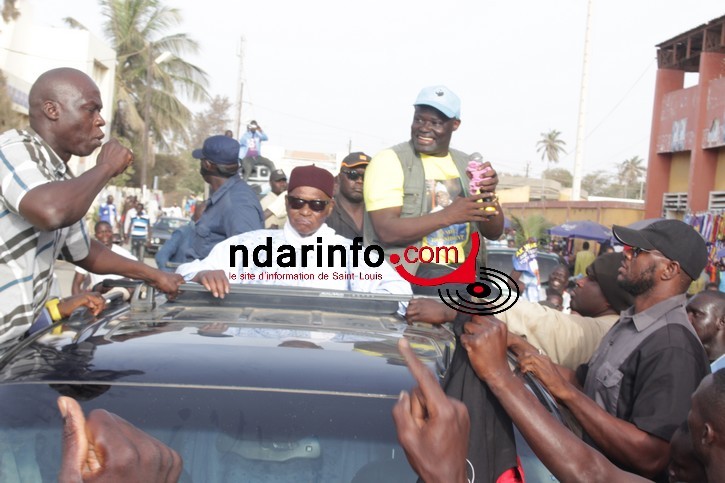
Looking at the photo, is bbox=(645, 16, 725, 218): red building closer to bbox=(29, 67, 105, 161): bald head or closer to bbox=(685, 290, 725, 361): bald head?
bbox=(685, 290, 725, 361): bald head

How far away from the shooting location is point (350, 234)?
582cm

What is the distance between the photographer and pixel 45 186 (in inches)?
104

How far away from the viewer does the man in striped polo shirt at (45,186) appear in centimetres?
266

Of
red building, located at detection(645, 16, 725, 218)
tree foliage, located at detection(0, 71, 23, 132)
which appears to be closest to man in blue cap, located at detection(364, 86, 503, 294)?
red building, located at detection(645, 16, 725, 218)

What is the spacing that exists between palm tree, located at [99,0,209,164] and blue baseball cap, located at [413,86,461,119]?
31.2m

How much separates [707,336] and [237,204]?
2846mm

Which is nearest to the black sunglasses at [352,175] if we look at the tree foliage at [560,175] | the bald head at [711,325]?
the bald head at [711,325]

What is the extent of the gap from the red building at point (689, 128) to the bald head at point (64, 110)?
1712cm

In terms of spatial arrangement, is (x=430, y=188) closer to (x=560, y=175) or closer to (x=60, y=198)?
(x=60, y=198)

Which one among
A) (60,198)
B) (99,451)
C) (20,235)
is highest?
(60,198)

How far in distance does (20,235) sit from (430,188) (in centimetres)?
212

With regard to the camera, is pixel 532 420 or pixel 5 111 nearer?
pixel 532 420

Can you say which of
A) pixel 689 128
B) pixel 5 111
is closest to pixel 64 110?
pixel 5 111

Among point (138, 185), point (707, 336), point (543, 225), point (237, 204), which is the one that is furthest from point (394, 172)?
point (138, 185)
